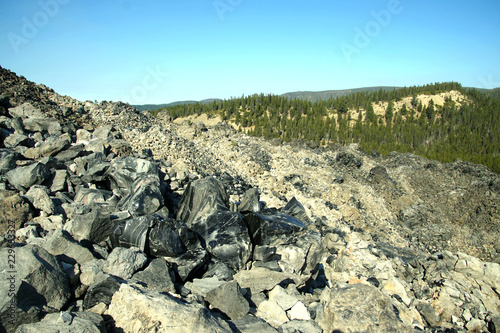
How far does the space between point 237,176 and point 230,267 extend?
23.6 ft

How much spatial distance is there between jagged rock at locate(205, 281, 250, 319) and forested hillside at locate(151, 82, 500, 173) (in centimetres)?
3281

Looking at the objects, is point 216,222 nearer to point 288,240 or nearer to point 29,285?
point 288,240

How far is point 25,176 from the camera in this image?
692 centimetres

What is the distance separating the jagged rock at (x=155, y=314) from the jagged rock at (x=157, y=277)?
2.39 feet

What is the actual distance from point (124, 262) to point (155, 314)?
156cm

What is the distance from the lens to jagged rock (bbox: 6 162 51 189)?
687cm

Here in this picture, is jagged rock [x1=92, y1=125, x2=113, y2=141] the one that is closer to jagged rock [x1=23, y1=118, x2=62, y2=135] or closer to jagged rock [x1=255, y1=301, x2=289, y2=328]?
jagged rock [x1=23, y1=118, x2=62, y2=135]

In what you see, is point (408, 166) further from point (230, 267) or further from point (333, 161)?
point (230, 267)

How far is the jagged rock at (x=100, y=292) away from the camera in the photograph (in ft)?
13.2

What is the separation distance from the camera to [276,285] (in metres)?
5.30

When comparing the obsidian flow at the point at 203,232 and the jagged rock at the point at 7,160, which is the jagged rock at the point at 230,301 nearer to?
the obsidian flow at the point at 203,232

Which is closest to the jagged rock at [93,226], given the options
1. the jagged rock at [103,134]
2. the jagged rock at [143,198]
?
the jagged rock at [143,198]

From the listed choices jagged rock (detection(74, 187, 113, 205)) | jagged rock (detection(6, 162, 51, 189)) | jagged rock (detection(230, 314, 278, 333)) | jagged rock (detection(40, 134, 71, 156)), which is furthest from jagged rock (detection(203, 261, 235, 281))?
jagged rock (detection(40, 134, 71, 156))

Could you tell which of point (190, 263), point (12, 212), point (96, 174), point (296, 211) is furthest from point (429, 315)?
point (12, 212)
